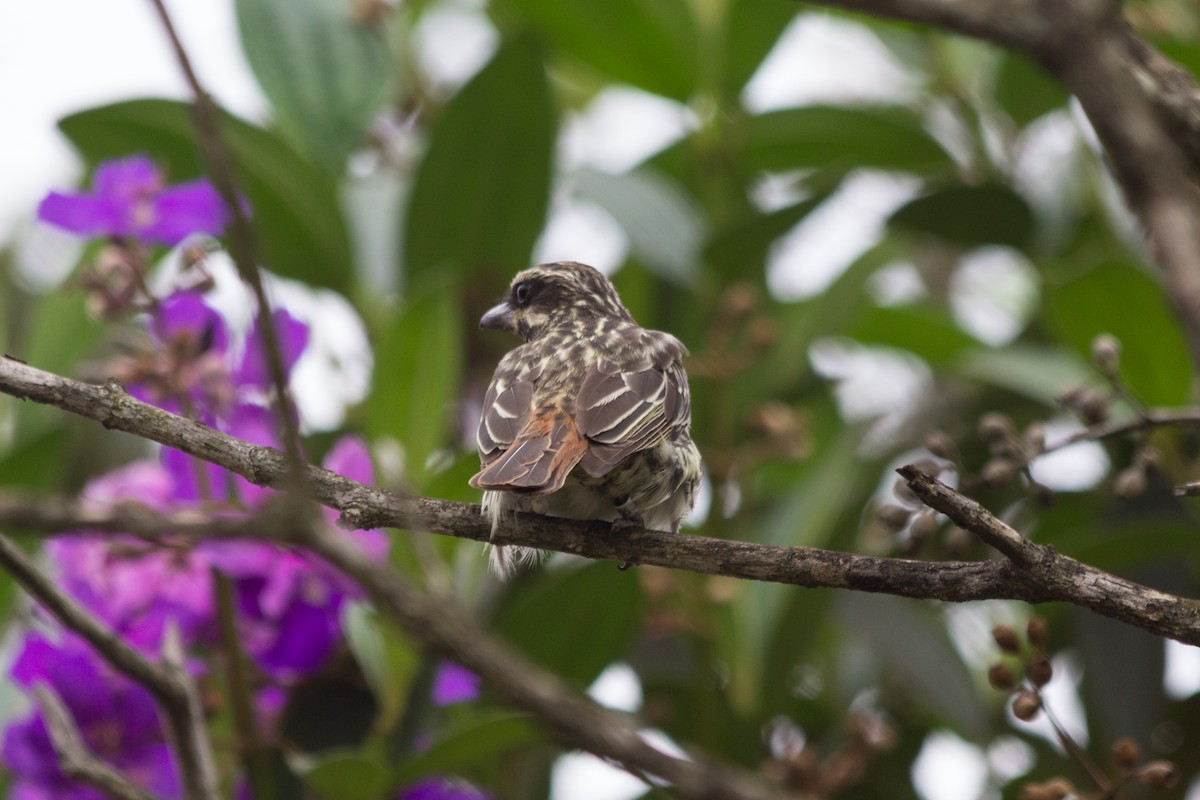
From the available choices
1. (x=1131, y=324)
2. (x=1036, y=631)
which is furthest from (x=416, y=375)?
(x=1131, y=324)

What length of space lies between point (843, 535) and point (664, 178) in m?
1.46

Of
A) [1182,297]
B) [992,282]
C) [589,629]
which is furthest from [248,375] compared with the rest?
[992,282]

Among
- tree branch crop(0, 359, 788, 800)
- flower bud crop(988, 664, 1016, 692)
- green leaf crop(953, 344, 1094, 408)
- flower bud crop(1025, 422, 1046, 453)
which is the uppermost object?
tree branch crop(0, 359, 788, 800)

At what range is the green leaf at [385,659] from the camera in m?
3.29

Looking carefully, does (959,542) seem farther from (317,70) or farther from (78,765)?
(317,70)

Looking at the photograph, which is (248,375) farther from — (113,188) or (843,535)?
(843,535)

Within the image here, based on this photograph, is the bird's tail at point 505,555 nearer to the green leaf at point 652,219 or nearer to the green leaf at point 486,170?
the green leaf at point 652,219

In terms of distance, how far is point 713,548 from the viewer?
7.77 feet

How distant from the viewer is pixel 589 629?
350 cm

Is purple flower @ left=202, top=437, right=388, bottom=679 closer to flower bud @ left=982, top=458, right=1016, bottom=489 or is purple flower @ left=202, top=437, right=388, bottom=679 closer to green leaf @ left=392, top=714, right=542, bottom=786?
green leaf @ left=392, top=714, right=542, bottom=786

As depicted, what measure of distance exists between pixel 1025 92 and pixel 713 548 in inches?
112

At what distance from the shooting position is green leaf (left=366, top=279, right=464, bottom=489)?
142 inches

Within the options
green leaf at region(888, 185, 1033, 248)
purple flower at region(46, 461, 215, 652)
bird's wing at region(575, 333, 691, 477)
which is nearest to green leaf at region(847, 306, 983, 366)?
green leaf at region(888, 185, 1033, 248)

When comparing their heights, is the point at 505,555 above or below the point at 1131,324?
above
